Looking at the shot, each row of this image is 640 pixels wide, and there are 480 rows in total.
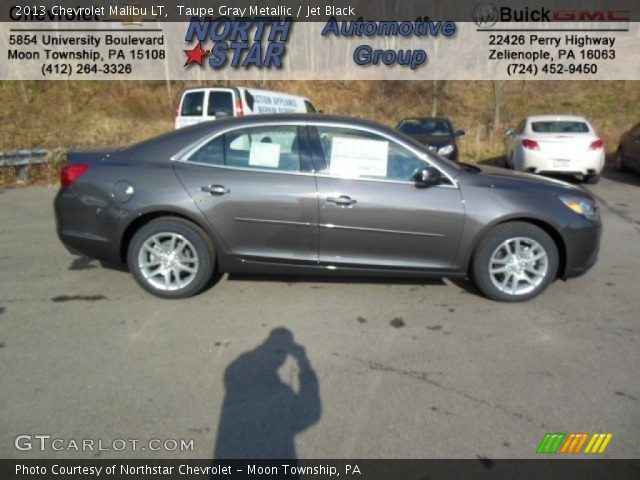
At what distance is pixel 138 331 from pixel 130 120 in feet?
63.5

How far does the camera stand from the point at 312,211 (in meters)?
3.69

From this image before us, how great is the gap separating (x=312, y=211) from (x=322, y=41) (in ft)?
94.9

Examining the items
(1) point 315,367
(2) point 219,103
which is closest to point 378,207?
(1) point 315,367

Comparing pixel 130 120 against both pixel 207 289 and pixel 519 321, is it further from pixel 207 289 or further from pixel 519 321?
pixel 519 321

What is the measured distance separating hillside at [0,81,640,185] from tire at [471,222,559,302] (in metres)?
14.7

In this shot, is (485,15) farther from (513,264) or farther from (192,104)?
(513,264)

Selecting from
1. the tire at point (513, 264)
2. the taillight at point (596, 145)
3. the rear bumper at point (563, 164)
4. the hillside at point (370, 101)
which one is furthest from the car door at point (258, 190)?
the hillside at point (370, 101)

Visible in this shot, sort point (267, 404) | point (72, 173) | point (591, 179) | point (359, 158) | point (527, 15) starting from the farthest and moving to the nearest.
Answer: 1. point (527, 15)
2. point (591, 179)
3. point (72, 173)
4. point (359, 158)
5. point (267, 404)

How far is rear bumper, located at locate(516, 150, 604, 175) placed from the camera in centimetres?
891

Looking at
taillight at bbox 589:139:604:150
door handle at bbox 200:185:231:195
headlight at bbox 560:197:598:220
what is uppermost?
taillight at bbox 589:139:604:150

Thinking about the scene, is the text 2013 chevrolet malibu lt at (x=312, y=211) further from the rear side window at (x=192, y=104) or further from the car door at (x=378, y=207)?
the rear side window at (x=192, y=104)

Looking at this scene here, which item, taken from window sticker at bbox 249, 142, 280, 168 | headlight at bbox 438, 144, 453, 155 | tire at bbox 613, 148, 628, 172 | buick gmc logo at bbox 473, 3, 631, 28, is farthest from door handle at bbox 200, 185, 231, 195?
buick gmc logo at bbox 473, 3, 631, 28

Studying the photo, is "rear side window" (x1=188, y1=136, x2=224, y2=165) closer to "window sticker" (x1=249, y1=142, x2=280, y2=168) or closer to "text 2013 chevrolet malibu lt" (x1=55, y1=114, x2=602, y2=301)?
"text 2013 chevrolet malibu lt" (x1=55, y1=114, x2=602, y2=301)

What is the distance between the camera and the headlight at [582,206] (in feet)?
12.6
